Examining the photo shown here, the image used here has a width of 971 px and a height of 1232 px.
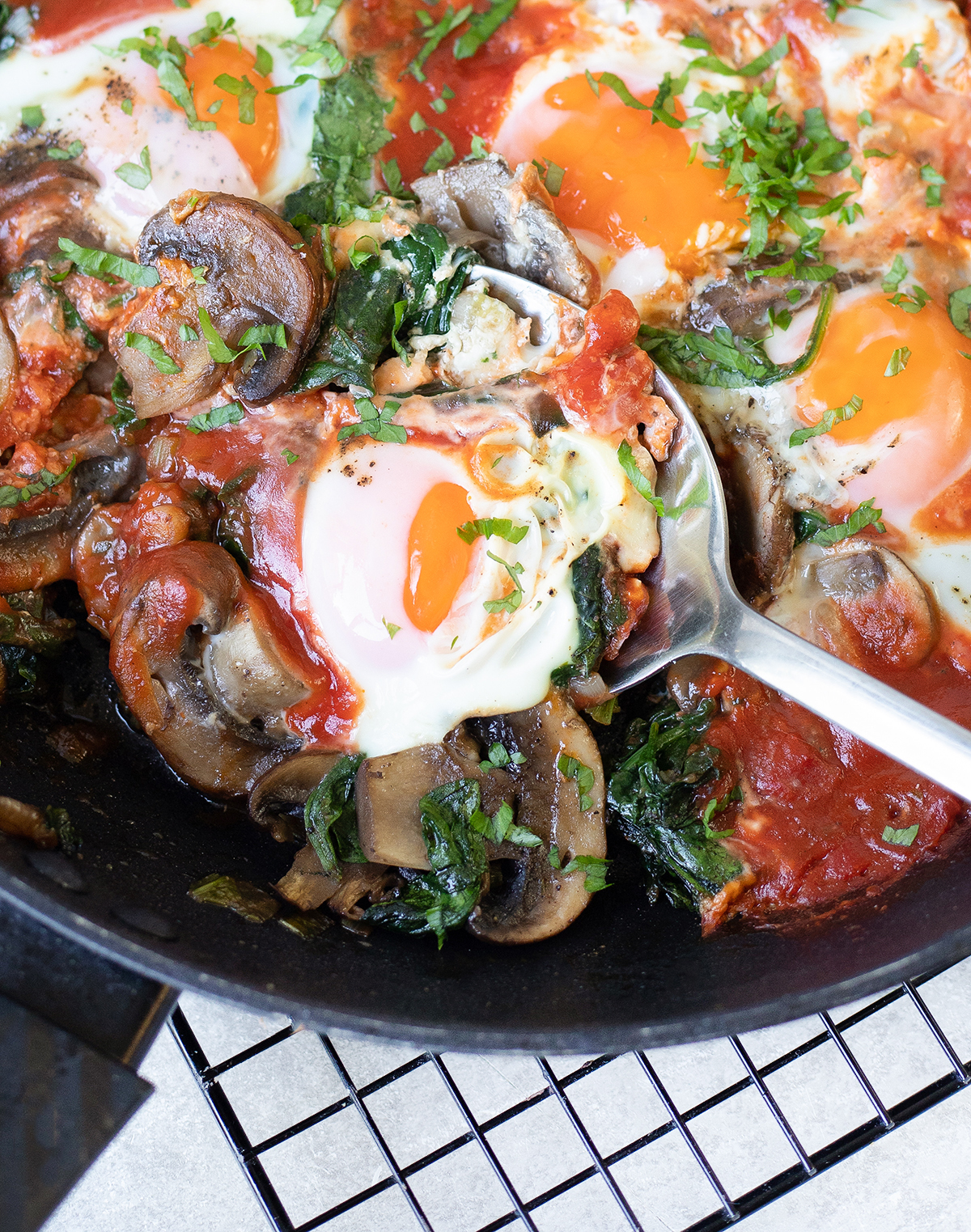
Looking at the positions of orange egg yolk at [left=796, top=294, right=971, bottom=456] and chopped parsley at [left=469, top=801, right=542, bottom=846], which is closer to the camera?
chopped parsley at [left=469, top=801, right=542, bottom=846]

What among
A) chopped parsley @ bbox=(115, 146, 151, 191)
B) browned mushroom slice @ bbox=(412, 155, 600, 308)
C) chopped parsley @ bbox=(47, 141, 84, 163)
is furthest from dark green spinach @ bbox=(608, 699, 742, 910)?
chopped parsley @ bbox=(47, 141, 84, 163)

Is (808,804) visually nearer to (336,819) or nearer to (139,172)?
(336,819)

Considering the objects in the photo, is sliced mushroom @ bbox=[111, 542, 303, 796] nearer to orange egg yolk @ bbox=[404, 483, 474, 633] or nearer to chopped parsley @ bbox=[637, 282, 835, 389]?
orange egg yolk @ bbox=[404, 483, 474, 633]

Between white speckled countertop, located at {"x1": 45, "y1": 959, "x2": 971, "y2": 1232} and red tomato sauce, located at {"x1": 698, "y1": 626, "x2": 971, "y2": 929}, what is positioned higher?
red tomato sauce, located at {"x1": 698, "y1": 626, "x2": 971, "y2": 929}

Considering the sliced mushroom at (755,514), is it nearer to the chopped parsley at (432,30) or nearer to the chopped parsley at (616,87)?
the chopped parsley at (616,87)

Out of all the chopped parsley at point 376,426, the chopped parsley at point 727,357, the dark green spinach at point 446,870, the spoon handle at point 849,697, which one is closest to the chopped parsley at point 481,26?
the chopped parsley at point 727,357

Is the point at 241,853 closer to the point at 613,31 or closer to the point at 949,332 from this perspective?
the point at 949,332

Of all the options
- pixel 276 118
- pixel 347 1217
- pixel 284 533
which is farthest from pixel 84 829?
pixel 276 118
